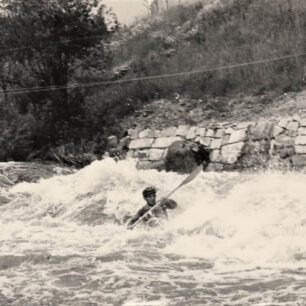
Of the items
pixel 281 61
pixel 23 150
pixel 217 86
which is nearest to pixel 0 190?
pixel 23 150

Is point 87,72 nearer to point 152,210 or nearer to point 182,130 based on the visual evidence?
point 182,130

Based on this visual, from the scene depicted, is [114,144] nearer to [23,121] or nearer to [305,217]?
[23,121]

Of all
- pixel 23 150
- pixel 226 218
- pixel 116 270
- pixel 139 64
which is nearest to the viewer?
pixel 116 270

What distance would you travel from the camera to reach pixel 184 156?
47.4 feet

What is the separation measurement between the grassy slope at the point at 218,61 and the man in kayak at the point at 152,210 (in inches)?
277

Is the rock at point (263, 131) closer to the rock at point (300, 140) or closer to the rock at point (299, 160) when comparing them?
the rock at point (300, 140)

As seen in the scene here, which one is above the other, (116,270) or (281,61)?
(281,61)

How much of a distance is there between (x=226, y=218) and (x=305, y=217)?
1.24m

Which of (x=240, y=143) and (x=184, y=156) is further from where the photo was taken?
(x=184, y=156)

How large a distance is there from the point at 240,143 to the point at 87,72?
23.8ft

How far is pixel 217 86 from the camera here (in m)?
18.5

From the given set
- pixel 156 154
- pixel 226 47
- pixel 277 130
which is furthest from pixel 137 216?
pixel 226 47

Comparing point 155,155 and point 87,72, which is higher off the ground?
point 87,72

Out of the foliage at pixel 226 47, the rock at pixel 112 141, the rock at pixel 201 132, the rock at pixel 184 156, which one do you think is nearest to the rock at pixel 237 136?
the rock at pixel 184 156
